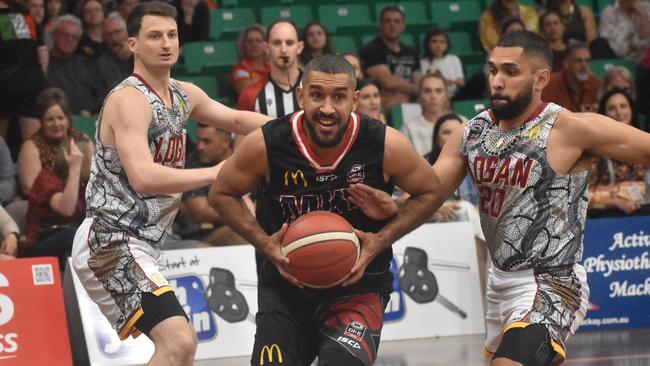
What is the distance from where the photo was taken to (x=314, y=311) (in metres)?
5.20

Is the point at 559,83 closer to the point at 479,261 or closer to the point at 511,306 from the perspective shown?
the point at 479,261

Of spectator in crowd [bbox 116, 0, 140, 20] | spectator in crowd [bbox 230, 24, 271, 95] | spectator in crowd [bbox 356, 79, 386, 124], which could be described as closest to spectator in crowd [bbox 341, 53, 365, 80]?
spectator in crowd [bbox 356, 79, 386, 124]

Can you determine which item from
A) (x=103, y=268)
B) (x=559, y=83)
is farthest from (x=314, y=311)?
(x=559, y=83)

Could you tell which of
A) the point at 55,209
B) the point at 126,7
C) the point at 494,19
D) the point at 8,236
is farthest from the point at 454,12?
the point at 8,236

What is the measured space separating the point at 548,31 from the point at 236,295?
5.40m

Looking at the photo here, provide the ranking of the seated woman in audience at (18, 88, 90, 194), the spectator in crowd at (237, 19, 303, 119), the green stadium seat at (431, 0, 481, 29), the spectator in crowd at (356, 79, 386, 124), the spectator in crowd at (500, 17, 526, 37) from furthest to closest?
the green stadium seat at (431, 0, 481, 29) < the spectator in crowd at (500, 17, 526, 37) < the spectator in crowd at (356, 79, 386, 124) < the seated woman in audience at (18, 88, 90, 194) < the spectator in crowd at (237, 19, 303, 119)

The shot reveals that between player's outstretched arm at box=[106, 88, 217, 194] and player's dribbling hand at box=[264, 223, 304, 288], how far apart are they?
501 mm

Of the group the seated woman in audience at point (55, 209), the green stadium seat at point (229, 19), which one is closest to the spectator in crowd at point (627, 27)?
the green stadium seat at point (229, 19)

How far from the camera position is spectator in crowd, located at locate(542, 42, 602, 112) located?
11180mm

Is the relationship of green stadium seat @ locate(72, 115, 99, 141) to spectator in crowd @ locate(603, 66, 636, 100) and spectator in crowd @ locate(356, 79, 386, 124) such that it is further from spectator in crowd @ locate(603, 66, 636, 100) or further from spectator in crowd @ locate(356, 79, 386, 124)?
spectator in crowd @ locate(603, 66, 636, 100)

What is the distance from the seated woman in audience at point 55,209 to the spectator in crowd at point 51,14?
118 inches

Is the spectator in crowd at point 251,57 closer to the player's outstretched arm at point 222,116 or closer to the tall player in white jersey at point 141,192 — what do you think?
the player's outstretched arm at point 222,116

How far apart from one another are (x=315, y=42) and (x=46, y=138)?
304cm

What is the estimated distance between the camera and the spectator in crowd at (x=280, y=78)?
26.3 ft
